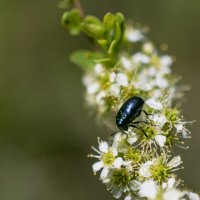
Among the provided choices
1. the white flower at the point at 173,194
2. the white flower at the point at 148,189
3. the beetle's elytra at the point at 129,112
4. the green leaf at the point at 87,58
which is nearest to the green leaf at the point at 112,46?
the green leaf at the point at 87,58

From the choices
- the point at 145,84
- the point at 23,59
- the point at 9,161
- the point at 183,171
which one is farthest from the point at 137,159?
the point at 23,59

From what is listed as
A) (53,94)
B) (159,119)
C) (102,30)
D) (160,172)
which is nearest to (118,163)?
(160,172)

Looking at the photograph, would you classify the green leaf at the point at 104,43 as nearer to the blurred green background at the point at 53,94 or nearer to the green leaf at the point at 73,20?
the green leaf at the point at 73,20

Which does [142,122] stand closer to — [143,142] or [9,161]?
[143,142]

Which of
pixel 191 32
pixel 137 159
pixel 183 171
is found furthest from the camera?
pixel 191 32

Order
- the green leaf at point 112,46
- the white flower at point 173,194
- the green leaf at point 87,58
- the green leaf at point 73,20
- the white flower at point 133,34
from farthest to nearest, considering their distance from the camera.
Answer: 1. the white flower at point 133,34
2. the green leaf at point 87,58
3. the green leaf at point 73,20
4. the green leaf at point 112,46
5. the white flower at point 173,194

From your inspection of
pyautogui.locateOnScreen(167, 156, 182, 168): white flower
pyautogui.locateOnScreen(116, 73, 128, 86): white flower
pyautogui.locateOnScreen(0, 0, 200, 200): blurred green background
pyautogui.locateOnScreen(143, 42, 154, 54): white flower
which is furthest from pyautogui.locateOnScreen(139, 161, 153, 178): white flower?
pyautogui.locateOnScreen(0, 0, 200, 200): blurred green background
